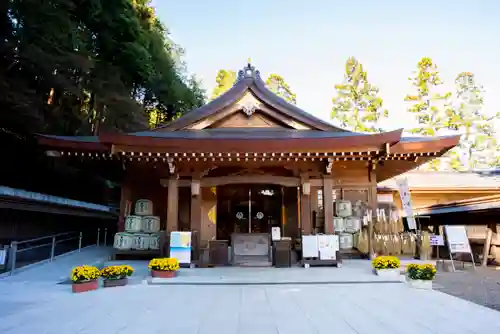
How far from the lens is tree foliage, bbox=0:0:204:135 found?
986 centimetres

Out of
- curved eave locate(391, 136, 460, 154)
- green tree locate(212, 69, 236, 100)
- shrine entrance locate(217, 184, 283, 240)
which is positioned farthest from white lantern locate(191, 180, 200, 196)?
green tree locate(212, 69, 236, 100)

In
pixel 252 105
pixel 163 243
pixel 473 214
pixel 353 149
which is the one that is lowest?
pixel 163 243

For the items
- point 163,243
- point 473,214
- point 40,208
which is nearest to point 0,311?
point 163,243

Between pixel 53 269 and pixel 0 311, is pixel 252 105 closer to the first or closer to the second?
pixel 53 269

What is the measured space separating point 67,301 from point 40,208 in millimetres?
5467

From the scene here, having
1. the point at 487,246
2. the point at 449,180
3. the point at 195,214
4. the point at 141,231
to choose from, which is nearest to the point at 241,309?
the point at 195,214

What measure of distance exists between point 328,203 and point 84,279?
6.42m

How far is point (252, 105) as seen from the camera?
1177cm

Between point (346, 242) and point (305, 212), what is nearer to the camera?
point (305, 212)

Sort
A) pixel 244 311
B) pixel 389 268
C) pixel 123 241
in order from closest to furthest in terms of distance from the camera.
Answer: pixel 244 311 < pixel 389 268 < pixel 123 241

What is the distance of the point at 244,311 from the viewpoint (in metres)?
4.81

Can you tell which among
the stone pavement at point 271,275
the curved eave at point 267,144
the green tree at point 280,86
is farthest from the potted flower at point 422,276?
the green tree at point 280,86

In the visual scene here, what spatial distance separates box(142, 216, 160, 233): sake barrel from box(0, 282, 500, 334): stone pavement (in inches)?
165

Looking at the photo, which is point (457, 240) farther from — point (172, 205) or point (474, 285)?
→ point (172, 205)
